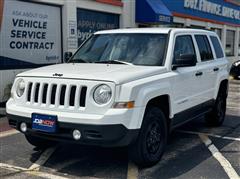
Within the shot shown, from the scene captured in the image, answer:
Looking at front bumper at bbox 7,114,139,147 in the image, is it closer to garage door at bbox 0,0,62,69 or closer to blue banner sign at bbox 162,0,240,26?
garage door at bbox 0,0,62,69

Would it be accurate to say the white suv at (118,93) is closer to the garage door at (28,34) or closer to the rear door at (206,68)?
the rear door at (206,68)

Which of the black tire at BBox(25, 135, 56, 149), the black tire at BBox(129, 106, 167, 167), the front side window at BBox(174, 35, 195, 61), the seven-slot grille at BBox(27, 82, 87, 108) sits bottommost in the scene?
the black tire at BBox(25, 135, 56, 149)

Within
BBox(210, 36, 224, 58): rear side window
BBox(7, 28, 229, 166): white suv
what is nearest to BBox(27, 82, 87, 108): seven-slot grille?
BBox(7, 28, 229, 166): white suv

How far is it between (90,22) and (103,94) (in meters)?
9.66

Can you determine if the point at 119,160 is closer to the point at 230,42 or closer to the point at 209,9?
the point at 209,9

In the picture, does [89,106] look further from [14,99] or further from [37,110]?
[14,99]

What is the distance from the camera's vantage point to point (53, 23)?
12328 mm

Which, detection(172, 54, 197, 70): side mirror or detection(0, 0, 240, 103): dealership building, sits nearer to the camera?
detection(172, 54, 197, 70): side mirror

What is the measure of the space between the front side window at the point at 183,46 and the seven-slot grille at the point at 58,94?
174cm

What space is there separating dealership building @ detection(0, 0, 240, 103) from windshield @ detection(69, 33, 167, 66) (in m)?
4.86

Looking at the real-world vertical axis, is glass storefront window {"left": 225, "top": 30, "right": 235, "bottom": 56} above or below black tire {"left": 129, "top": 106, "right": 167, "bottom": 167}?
above

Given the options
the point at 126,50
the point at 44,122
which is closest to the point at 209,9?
the point at 126,50

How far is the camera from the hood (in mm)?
4715

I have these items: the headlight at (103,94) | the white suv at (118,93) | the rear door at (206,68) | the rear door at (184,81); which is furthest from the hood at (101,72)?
the rear door at (206,68)
